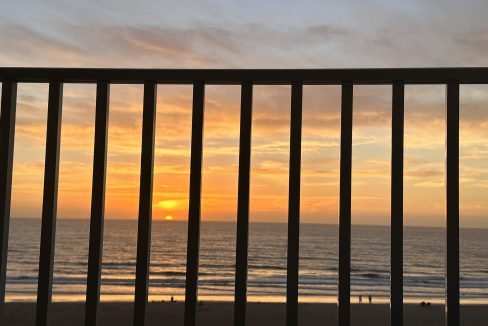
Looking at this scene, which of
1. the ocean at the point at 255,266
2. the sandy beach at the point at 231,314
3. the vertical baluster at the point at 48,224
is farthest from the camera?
the ocean at the point at 255,266

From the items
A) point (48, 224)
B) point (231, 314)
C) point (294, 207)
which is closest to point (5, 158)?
point (48, 224)

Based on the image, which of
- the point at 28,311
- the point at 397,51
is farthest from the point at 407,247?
the point at 28,311

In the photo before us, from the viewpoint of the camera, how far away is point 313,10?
5465 mm

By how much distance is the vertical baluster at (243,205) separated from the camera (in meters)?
1.50

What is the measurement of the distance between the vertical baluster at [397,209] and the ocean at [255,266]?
36.7 feet

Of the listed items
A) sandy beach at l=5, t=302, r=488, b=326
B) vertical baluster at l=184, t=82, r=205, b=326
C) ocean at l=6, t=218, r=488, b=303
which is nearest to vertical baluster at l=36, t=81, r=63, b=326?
vertical baluster at l=184, t=82, r=205, b=326

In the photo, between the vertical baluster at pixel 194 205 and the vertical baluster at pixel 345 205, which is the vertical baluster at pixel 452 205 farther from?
the vertical baluster at pixel 194 205

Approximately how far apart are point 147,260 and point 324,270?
15.3 metres

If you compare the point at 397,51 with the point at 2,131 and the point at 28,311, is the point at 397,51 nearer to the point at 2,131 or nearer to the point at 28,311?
the point at 28,311

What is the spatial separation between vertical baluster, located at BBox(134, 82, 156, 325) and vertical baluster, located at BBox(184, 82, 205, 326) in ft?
0.39

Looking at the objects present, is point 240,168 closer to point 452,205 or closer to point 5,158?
point 452,205

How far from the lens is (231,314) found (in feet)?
33.8

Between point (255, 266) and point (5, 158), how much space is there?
1514cm

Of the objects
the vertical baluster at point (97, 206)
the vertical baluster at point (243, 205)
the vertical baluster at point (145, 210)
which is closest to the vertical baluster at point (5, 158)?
the vertical baluster at point (97, 206)
